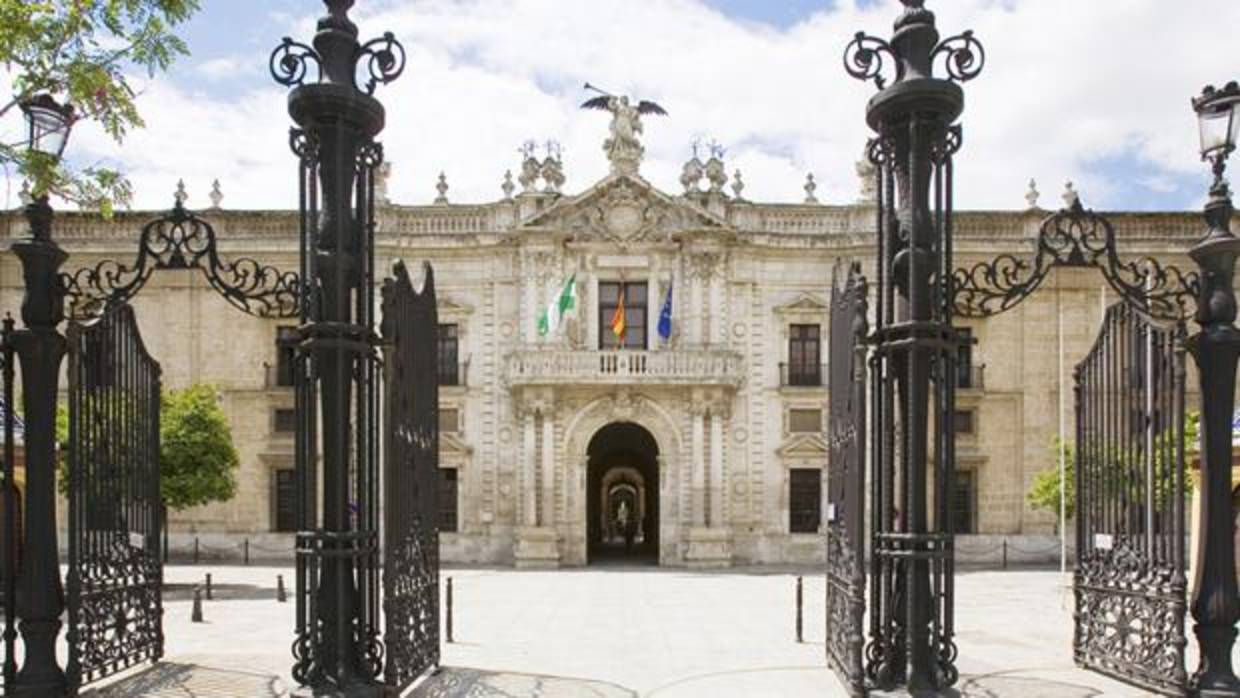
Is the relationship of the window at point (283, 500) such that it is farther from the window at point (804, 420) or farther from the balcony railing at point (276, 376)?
the window at point (804, 420)

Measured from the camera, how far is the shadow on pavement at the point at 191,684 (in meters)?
9.12

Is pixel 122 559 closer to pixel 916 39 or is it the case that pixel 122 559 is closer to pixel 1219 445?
pixel 916 39

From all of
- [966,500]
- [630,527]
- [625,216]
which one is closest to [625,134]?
[625,216]

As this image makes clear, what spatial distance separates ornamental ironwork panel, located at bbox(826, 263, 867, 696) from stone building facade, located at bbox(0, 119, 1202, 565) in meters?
21.1

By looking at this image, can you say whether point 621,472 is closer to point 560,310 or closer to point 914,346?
point 560,310

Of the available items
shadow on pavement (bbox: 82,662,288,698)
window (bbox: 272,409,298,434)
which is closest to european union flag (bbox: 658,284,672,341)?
window (bbox: 272,409,298,434)

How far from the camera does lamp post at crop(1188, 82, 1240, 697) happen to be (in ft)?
27.6

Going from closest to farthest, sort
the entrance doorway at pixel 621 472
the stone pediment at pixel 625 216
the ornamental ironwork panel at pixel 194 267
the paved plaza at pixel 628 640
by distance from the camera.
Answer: the ornamental ironwork panel at pixel 194 267
the paved plaza at pixel 628 640
the stone pediment at pixel 625 216
the entrance doorway at pixel 621 472

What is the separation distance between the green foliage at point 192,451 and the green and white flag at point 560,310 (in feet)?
29.1

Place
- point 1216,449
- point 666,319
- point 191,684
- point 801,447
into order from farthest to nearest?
point 801,447
point 666,319
point 191,684
point 1216,449

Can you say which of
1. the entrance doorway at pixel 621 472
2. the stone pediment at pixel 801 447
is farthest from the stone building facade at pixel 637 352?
the entrance doorway at pixel 621 472

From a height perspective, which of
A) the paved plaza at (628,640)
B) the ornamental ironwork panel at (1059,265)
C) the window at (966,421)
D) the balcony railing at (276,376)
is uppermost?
the ornamental ironwork panel at (1059,265)

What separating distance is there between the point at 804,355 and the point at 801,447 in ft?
7.99

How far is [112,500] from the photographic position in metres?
10.1
